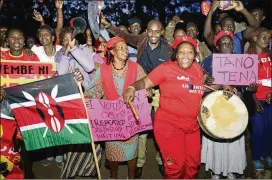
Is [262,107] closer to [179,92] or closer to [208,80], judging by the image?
[208,80]

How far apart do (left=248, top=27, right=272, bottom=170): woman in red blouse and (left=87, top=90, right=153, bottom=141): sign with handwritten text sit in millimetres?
1950

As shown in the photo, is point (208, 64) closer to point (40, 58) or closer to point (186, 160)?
point (186, 160)

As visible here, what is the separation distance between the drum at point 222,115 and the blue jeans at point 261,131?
0.91m

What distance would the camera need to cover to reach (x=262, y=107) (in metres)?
5.48

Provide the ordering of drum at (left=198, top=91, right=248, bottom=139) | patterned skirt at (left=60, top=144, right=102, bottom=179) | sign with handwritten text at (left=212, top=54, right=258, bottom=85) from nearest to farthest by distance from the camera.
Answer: drum at (left=198, top=91, right=248, bottom=139) → sign with handwritten text at (left=212, top=54, right=258, bottom=85) → patterned skirt at (left=60, top=144, right=102, bottom=179)

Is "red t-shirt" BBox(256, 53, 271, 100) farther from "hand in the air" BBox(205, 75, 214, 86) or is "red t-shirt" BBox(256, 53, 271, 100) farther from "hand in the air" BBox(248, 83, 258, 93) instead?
"hand in the air" BBox(205, 75, 214, 86)

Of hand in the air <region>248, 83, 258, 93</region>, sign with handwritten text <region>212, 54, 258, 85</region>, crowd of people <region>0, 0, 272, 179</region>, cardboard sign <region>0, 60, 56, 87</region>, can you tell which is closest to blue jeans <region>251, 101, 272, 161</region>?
crowd of people <region>0, 0, 272, 179</region>

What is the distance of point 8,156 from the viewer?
481cm

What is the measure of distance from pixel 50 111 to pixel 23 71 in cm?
71

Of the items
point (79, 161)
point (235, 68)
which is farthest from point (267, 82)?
point (79, 161)

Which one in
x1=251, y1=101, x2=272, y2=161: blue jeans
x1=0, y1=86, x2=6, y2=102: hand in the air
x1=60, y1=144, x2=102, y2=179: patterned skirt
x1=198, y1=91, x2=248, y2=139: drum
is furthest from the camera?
x1=251, y1=101, x2=272, y2=161: blue jeans

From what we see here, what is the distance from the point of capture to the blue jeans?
555 centimetres

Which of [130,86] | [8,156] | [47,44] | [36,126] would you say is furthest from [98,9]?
[8,156]

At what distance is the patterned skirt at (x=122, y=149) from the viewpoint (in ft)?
15.9
